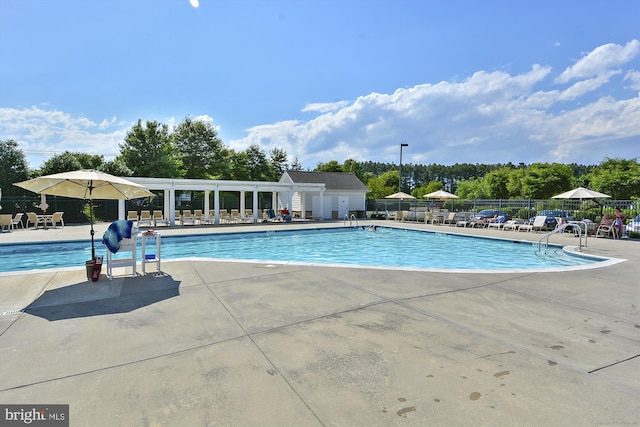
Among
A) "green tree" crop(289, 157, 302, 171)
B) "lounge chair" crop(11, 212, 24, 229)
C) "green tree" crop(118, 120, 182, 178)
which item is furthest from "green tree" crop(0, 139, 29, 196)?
"green tree" crop(289, 157, 302, 171)

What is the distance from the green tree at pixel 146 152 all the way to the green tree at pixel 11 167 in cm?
870

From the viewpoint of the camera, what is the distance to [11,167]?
2206 cm

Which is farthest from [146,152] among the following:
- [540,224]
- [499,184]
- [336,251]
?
[499,184]

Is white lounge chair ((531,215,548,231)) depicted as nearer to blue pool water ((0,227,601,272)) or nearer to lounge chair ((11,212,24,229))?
blue pool water ((0,227,601,272))

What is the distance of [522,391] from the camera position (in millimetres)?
2568

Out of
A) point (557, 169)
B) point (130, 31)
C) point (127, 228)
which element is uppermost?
point (130, 31)

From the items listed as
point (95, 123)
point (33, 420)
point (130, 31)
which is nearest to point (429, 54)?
point (130, 31)

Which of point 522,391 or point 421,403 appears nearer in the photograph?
point 421,403

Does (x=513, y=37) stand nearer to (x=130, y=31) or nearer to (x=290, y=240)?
(x=290, y=240)

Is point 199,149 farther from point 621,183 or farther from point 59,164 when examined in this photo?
point 621,183

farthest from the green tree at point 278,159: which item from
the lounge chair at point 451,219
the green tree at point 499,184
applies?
the green tree at point 499,184

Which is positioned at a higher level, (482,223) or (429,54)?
(429,54)

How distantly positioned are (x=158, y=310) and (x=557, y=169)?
36.7 m

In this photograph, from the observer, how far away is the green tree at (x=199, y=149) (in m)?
38.3
